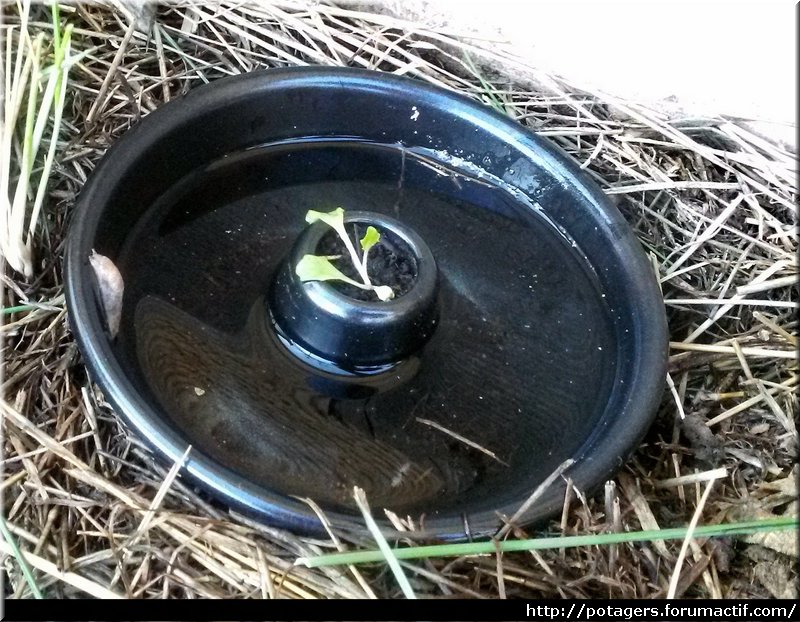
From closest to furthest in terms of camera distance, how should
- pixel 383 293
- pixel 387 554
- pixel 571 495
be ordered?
pixel 387 554 < pixel 571 495 < pixel 383 293

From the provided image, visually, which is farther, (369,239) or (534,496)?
(369,239)

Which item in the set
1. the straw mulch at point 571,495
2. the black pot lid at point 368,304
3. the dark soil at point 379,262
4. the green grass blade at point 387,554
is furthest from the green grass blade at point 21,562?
the dark soil at point 379,262

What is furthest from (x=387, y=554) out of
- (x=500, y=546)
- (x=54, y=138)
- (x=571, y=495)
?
(x=54, y=138)

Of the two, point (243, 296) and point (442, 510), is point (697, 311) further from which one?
point (243, 296)

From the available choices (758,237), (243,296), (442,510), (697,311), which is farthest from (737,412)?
(243,296)

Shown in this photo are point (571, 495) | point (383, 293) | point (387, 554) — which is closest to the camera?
point (387, 554)

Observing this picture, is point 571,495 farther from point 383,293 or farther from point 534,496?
point 383,293

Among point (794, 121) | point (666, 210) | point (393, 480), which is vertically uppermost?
point (794, 121)
